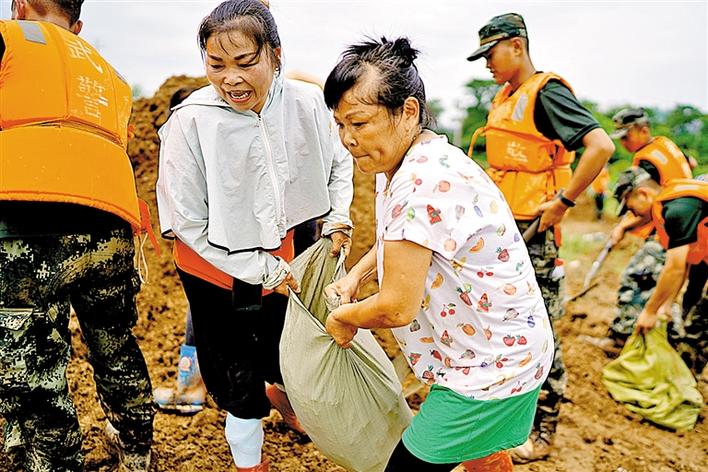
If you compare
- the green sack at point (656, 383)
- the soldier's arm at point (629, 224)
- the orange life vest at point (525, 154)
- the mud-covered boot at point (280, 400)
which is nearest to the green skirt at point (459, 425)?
the mud-covered boot at point (280, 400)

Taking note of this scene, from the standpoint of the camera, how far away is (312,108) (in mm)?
2107

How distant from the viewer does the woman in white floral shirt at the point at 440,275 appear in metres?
1.44

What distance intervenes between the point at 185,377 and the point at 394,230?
6.10ft

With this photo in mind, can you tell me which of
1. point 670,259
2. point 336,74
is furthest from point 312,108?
point 670,259

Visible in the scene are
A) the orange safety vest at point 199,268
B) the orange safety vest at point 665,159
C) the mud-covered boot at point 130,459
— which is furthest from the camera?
the orange safety vest at point 665,159

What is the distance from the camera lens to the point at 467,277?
59.8 inches

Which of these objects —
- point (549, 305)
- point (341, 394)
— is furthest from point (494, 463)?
point (549, 305)

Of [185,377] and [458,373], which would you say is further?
[185,377]

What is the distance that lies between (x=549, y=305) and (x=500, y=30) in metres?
1.20

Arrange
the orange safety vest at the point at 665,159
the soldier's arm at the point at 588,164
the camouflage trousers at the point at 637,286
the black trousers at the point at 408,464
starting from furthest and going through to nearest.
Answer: the camouflage trousers at the point at 637,286, the orange safety vest at the point at 665,159, the soldier's arm at the point at 588,164, the black trousers at the point at 408,464

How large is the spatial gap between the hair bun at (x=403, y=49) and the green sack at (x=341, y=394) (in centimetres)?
76

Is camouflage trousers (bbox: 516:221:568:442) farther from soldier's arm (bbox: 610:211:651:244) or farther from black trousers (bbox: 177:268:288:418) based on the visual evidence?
soldier's arm (bbox: 610:211:651:244)

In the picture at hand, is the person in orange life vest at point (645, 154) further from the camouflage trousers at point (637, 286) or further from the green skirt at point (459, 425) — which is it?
the green skirt at point (459, 425)

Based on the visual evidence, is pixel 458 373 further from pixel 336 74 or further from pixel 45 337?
pixel 45 337
